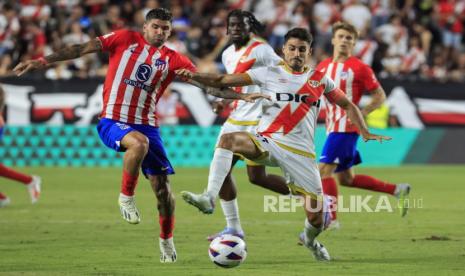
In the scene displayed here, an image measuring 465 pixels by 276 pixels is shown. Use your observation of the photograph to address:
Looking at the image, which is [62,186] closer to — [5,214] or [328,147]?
[5,214]

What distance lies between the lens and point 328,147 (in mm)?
12508

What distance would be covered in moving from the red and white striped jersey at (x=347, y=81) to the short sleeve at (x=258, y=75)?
270 centimetres

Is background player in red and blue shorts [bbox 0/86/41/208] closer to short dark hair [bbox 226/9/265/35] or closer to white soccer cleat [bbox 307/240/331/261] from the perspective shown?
short dark hair [bbox 226/9/265/35]

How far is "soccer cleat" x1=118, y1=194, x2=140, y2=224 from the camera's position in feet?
30.7

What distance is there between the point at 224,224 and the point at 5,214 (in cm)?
314

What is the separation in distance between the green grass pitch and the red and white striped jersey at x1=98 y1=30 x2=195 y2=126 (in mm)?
1420

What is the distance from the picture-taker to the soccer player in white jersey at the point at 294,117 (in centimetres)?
960

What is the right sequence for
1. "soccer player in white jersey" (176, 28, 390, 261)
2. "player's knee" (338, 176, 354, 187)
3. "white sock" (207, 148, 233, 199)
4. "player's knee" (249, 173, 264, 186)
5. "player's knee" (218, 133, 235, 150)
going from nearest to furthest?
"white sock" (207, 148, 233, 199) < "player's knee" (218, 133, 235, 150) < "soccer player in white jersey" (176, 28, 390, 261) < "player's knee" (249, 173, 264, 186) < "player's knee" (338, 176, 354, 187)

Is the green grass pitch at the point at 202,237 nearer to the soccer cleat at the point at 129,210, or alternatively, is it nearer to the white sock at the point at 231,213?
the white sock at the point at 231,213

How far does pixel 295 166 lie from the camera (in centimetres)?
966

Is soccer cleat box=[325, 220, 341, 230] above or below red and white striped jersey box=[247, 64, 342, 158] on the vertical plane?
below

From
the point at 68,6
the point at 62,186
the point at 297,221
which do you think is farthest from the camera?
the point at 68,6

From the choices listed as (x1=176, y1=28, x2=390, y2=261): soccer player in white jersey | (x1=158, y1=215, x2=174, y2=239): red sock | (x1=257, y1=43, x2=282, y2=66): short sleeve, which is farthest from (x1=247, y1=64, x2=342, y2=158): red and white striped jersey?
(x1=257, y1=43, x2=282, y2=66): short sleeve

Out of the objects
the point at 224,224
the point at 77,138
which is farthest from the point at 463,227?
the point at 77,138
